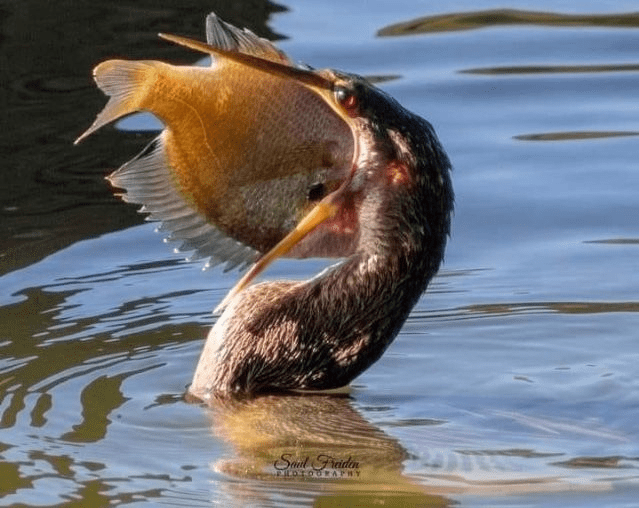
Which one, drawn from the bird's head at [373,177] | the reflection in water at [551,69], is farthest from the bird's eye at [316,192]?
the reflection in water at [551,69]

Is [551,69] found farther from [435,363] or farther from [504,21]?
[435,363]

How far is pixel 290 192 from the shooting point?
5.30 meters

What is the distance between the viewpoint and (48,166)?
7.96 meters

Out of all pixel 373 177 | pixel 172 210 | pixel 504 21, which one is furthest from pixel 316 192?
pixel 504 21

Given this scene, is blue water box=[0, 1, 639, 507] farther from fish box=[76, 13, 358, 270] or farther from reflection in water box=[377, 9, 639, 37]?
reflection in water box=[377, 9, 639, 37]

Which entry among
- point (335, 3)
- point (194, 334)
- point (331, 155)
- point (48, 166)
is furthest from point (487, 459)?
point (335, 3)

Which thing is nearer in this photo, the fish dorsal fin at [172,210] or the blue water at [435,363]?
the blue water at [435,363]

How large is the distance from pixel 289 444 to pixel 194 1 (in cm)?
480

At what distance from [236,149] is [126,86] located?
351mm

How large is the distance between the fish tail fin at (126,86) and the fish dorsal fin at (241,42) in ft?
0.63

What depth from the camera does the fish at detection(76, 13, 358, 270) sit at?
5156 mm

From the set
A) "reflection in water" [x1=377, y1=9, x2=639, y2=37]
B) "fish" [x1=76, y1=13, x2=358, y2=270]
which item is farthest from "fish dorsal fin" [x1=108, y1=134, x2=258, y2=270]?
"reflection in water" [x1=377, y1=9, x2=639, y2=37]

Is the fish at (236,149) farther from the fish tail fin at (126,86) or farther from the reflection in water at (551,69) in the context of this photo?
the reflection in water at (551,69)

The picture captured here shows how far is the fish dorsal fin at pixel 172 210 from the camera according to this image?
5.38 m
